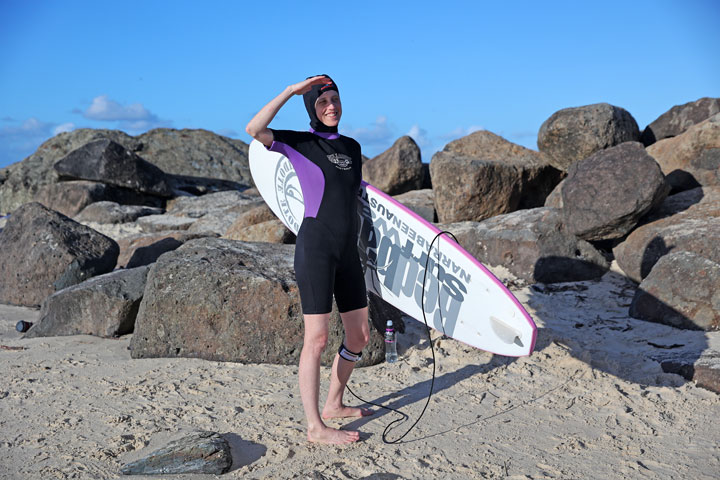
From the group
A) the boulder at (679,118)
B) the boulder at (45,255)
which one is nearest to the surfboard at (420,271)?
the boulder at (45,255)

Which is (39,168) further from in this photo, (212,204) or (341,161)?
(341,161)

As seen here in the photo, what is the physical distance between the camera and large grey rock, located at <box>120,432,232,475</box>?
3145 millimetres

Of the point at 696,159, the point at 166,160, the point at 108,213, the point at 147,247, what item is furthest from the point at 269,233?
the point at 166,160

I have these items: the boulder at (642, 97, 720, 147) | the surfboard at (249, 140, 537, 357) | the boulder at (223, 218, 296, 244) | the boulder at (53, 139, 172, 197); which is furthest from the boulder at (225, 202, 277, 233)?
the boulder at (53, 139, 172, 197)

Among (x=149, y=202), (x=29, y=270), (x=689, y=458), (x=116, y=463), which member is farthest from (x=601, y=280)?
(x=149, y=202)

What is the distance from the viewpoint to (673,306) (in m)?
5.89

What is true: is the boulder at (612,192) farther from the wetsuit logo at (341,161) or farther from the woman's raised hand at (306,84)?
the woman's raised hand at (306,84)

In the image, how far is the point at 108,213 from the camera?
524 inches

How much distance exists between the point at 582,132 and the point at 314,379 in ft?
24.3

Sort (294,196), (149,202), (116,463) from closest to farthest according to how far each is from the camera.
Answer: (116,463) < (294,196) < (149,202)

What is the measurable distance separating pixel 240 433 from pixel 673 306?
4.41m

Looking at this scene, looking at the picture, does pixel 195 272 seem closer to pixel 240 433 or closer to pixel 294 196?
pixel 294 196

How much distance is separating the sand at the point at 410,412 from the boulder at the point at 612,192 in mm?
1864

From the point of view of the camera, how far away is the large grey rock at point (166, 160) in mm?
18250
